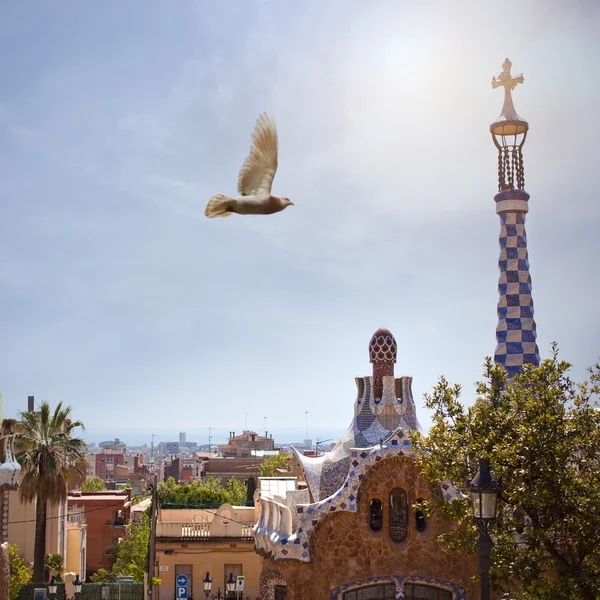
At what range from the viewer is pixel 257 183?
8055 mm

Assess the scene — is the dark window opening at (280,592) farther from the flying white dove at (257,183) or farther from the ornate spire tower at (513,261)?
the flying white dove at (257,183)

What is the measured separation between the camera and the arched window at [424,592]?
70.2 feet

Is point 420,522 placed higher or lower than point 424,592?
higher

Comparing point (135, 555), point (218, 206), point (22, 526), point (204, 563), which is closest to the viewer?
point (218, 206)

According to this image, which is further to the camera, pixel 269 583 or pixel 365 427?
pixel 365 427

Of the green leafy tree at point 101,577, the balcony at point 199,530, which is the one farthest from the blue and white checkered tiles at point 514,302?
the green leafy tree at point 101,577

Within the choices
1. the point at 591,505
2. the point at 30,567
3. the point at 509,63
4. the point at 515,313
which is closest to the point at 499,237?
the point at 515,313

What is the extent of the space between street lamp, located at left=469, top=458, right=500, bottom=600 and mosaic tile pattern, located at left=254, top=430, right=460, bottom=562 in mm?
7930

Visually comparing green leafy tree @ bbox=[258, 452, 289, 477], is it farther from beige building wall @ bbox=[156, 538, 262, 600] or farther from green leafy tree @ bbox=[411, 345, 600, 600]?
green leafy tree @ bbox=[411, 345, 600, 600]

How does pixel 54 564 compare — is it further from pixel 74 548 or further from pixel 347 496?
pixel 347 496

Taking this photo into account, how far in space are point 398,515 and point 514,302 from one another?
6128 mm

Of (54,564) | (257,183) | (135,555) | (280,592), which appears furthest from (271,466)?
(257,183)

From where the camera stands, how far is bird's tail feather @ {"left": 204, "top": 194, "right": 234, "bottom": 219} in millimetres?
7875

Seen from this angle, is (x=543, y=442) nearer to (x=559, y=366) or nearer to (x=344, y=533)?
(x=559, y=366)
